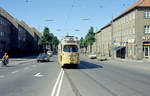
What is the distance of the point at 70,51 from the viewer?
21562mm

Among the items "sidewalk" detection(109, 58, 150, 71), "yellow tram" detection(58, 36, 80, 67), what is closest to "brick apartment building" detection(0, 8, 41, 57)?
"sidewalk" detection(109, 58, 150, 71)

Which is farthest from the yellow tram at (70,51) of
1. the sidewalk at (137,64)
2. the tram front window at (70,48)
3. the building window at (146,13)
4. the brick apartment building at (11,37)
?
the brick apartment building at (11,37)

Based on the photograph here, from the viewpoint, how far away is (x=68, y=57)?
69.8 feet

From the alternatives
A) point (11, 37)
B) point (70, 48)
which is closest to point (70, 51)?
point (70, 48)

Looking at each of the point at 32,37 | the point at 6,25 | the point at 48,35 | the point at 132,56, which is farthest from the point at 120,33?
the point at 32,37

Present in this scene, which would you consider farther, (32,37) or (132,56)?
(32,37)

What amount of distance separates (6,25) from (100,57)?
Result: 33.2 metres

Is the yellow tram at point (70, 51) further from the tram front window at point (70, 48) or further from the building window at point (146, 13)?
the building window at point (146, 13)

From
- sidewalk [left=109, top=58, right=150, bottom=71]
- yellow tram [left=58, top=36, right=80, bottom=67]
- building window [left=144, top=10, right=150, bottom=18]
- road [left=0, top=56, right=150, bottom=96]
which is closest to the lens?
road [left=0, top=56, right=150, bottom=96]

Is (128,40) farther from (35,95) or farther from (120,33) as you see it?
(35,95)

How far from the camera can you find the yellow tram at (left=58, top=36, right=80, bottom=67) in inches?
839

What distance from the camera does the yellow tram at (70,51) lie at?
2131 cm

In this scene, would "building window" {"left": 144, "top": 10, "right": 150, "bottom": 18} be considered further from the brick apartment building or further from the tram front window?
the brick apartment building

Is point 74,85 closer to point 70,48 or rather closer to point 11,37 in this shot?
point 70,48
